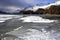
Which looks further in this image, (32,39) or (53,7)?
(53,7)

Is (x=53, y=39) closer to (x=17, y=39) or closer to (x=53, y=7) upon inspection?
(x=17, y=39)

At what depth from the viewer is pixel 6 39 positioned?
6.13m

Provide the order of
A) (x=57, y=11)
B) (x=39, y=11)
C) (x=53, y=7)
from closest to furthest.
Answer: (x=57, y=11), (x=53, y=7), (x=39, y=11)

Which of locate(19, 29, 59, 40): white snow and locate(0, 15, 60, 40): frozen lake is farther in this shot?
locate(0, 15, 60, 40): frozen lake

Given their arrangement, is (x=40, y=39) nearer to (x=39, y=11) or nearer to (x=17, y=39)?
(x=17, y=39)

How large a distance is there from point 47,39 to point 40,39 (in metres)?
0.30

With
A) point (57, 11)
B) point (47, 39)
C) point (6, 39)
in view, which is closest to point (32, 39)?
point (47, 39)

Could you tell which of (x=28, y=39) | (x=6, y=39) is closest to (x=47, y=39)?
(x=28, y=39)

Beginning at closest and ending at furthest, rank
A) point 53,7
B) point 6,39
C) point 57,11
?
point 6,39
point 57,11
point 53,7

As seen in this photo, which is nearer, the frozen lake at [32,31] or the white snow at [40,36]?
the white snow at [40,36]

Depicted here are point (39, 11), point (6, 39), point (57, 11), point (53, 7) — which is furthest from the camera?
point (39, 11)

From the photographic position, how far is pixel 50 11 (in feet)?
326

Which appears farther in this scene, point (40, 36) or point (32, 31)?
point (32, 31)

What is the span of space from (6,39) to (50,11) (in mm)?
94554
